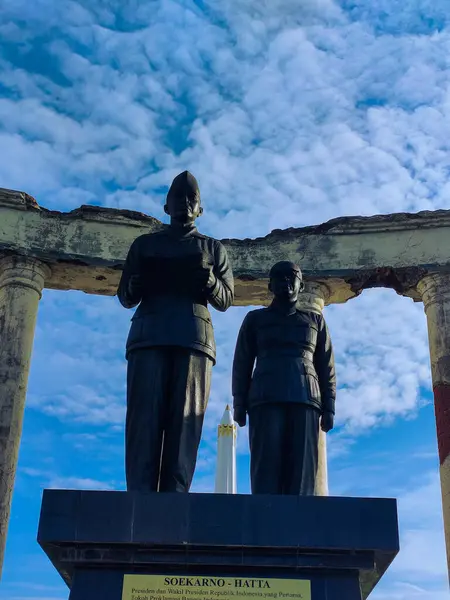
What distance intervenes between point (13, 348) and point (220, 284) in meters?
10.5

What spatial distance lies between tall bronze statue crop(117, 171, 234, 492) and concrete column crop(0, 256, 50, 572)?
30.6 ft

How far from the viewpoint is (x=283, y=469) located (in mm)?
7887

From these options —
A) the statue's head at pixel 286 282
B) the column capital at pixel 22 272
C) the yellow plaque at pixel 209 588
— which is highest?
the column capital at pixel 22 272

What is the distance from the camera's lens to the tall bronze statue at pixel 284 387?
784cm

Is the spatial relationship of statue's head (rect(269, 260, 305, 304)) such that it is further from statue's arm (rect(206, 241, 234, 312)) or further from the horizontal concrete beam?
the horizontal concrete beam

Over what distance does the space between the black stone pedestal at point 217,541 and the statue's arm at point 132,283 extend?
2299 mm

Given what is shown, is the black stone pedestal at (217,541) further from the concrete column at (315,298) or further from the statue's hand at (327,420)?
the concrete column at (315,298)

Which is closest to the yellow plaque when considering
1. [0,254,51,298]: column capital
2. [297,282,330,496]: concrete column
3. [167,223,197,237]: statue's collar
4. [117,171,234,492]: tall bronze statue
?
[117,171,234,492]: tall bronze statue

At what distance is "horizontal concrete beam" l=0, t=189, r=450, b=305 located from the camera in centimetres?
1927

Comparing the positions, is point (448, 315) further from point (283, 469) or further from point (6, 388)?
point (283, 469)

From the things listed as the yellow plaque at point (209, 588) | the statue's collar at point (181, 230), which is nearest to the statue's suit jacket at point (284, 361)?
the statue's collar at point (181, 230)


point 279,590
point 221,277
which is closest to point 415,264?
point 221,277

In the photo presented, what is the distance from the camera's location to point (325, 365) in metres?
8.44

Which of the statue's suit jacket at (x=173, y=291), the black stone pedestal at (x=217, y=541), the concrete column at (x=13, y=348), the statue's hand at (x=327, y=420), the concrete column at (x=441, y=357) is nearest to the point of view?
the black stone pedestal at (x=217, y=541)
